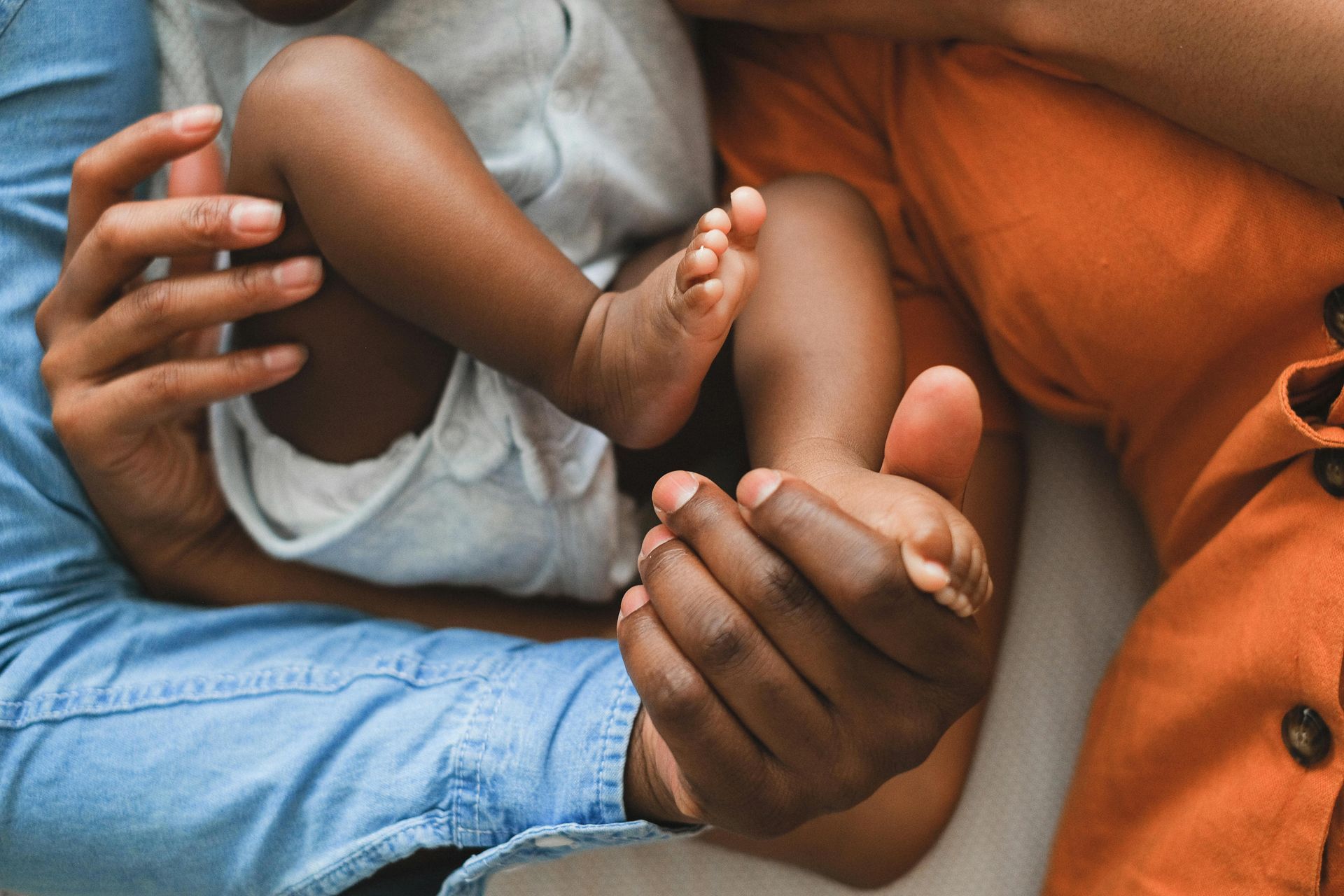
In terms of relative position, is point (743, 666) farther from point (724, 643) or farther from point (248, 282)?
point (248, 282)

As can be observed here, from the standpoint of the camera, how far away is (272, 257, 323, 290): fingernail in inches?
25.7

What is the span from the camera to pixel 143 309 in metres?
0.68

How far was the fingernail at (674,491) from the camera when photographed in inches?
19.8

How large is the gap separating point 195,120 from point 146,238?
0.32 feet

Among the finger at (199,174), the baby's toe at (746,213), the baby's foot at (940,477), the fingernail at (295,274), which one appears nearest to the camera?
the baby's foot at (940,477)

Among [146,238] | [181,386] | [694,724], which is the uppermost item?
[146,238]

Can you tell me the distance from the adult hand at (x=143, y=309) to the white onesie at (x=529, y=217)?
2.7 inches

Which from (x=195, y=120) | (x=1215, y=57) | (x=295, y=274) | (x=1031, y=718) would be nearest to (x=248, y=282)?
(x=295, y=274)

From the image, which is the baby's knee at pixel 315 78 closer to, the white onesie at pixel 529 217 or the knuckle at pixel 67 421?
the white onesie at pixel 529 217

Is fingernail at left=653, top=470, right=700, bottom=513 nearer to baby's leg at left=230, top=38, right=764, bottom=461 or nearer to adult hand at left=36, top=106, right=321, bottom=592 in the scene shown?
baby's leg at left=230, top=38, right=764, bottom=461

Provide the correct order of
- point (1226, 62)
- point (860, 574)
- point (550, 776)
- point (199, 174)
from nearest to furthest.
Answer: point (860, 574) → point (1226, 62) → point (550, 776) → point (199, 174)

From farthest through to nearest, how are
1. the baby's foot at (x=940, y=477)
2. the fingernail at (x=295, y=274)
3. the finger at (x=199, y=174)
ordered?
the finger at (x=199, y=174) < the fingernail at (x=295, y=274) < the baby's foot at (x=940, y=477)

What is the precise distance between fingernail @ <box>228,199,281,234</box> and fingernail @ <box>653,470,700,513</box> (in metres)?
0.34

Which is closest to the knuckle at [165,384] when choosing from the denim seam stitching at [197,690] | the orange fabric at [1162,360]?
the denim seam stitching at [197,690]
